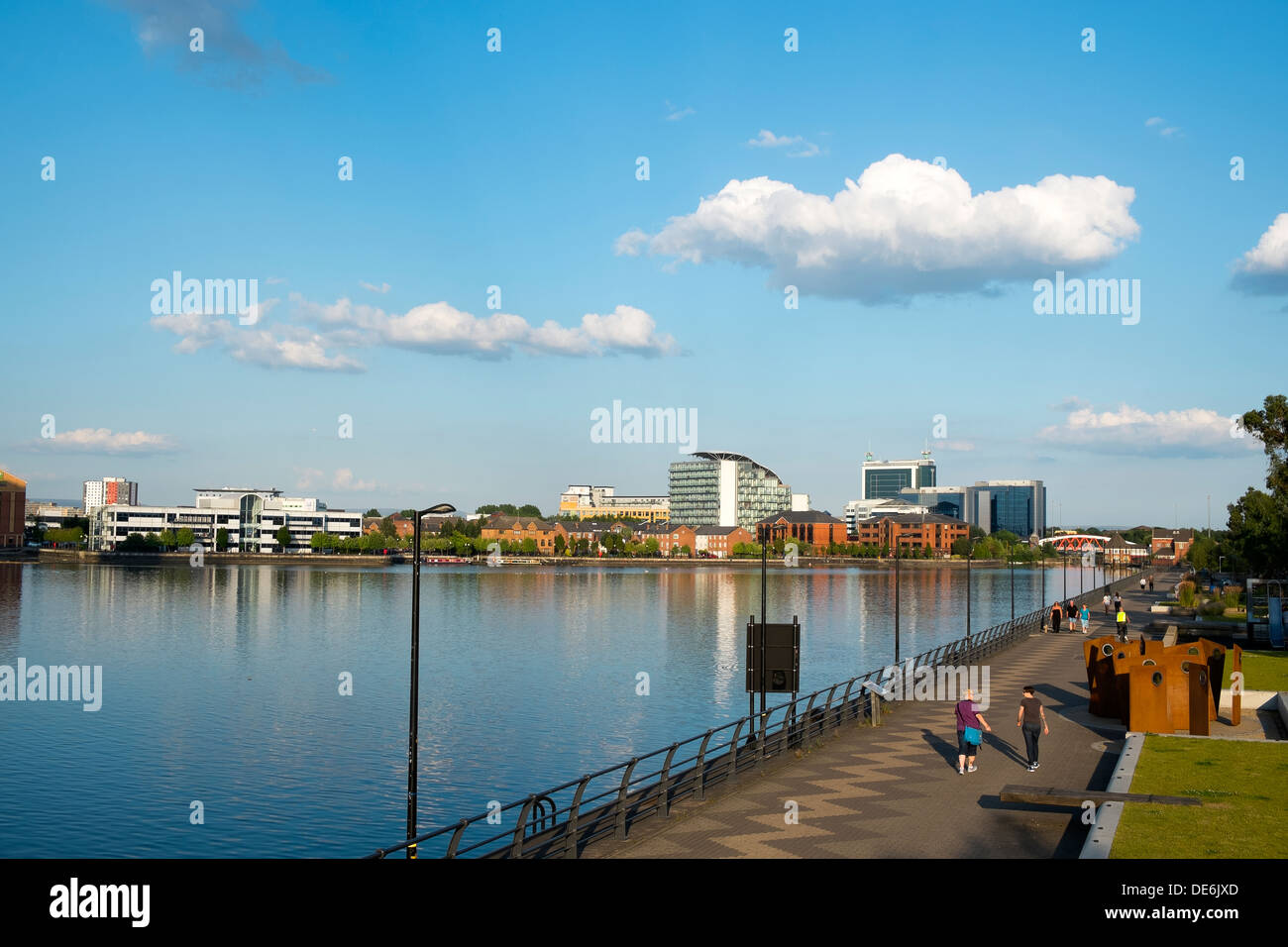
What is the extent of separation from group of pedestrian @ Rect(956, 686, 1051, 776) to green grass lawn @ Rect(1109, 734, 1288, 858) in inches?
87.6

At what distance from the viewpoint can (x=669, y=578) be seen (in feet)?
618

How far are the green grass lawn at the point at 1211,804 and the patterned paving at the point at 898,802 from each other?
3.83 ft

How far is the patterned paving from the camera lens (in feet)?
59.5

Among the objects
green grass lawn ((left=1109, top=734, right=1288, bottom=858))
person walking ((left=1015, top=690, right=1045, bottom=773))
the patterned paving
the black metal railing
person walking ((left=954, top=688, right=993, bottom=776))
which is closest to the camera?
green grass lawn ((left=1109, top=734, right=1288, bottom=858))

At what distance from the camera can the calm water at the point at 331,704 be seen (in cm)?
2994

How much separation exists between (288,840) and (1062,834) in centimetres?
1845

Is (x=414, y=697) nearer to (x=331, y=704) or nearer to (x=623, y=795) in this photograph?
(x=623, y=795)

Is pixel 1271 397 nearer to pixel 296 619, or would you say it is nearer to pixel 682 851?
pixel 682 851

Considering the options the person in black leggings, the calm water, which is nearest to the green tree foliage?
the calm water

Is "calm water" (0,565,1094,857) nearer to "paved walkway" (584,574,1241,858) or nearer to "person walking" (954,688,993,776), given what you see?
"paved walkway" (584,574,1241,858)

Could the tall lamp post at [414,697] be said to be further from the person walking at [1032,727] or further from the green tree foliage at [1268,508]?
the green tree foliage at [1268,508]

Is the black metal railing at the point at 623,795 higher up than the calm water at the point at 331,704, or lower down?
higher up

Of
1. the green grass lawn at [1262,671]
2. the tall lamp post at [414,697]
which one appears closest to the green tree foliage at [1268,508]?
the green grass lawn at [1262,671]

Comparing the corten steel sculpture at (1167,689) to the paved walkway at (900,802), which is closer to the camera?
the paved walkway at (900,802)
